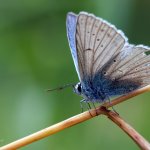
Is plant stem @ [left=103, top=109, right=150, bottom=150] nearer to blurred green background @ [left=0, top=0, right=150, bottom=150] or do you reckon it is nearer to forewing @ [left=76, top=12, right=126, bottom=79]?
forewing @ [left=76, top=12, right=126, bottom=79]

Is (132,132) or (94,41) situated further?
(94,41)

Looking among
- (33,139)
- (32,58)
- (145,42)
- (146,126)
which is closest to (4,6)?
(32,58)

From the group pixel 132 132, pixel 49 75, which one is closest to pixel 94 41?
pixel 49 75

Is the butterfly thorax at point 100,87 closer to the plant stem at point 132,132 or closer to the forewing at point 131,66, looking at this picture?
the forewing at point 131,66

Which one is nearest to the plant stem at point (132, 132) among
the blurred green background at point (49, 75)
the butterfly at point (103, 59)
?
the butterfly at point (103, 59)

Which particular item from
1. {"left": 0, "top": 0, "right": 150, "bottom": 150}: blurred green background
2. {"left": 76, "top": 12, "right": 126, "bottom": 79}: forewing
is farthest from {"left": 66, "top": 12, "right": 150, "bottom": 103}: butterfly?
{"left": 0, "top": 0, "right": 150, "bottom": 150}: blurred green background

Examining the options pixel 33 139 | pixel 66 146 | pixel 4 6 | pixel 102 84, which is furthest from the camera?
pixel 4 6

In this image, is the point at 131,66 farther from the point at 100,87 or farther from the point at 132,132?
the point at 132,132

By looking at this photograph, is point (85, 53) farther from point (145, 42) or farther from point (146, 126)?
point (145, 42)
